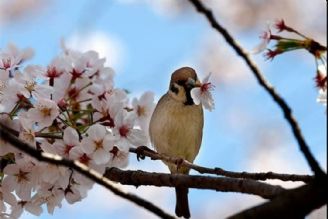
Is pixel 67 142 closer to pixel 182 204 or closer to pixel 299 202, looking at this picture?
pixel 299 202

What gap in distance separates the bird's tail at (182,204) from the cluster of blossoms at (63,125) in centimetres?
190

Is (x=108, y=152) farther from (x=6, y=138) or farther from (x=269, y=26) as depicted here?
(x=6, y=138)

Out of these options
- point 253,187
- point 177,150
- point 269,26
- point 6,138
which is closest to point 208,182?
point 253,187

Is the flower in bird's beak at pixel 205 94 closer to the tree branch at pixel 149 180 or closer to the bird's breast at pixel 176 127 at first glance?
the tree branch at pixel 149 180

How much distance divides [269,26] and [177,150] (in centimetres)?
234

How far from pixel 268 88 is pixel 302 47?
0.39 meters

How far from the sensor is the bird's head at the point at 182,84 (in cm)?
380

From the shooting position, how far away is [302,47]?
1.84 meters

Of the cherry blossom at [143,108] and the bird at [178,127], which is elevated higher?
the bird at [178,127]

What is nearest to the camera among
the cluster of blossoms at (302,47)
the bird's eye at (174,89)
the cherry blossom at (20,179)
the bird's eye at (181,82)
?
the cluster of blossoms at (302,47)

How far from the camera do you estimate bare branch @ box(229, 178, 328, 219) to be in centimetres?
140

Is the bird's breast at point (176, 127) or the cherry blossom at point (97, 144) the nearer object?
the cherry blossom at point (97, 144)

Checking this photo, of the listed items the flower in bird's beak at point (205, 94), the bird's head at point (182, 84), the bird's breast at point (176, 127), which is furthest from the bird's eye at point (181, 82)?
the flower in bird's beak at point (205, 94)

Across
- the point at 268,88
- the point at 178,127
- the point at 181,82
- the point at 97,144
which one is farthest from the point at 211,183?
the point at 178,127
